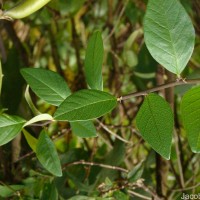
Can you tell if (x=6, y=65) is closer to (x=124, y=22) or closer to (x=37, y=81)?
(x=37, y=81)

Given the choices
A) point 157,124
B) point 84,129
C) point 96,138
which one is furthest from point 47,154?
point 96,138

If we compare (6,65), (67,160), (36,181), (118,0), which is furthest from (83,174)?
(118,0)

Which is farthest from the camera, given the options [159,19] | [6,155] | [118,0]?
[118,0]

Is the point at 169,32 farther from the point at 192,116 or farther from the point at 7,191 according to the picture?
the point at 7,191

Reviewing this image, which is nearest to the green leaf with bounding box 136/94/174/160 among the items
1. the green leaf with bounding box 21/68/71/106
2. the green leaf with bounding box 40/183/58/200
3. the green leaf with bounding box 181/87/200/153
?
the green leaf with bounding box 181/87/200/153

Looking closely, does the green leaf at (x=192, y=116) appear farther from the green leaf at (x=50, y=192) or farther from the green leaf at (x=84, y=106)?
the green leaf at (x=50, y=192)

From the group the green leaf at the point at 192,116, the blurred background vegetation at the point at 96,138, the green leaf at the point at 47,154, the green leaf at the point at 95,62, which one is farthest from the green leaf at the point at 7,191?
the green leaf at the point at 192,116
